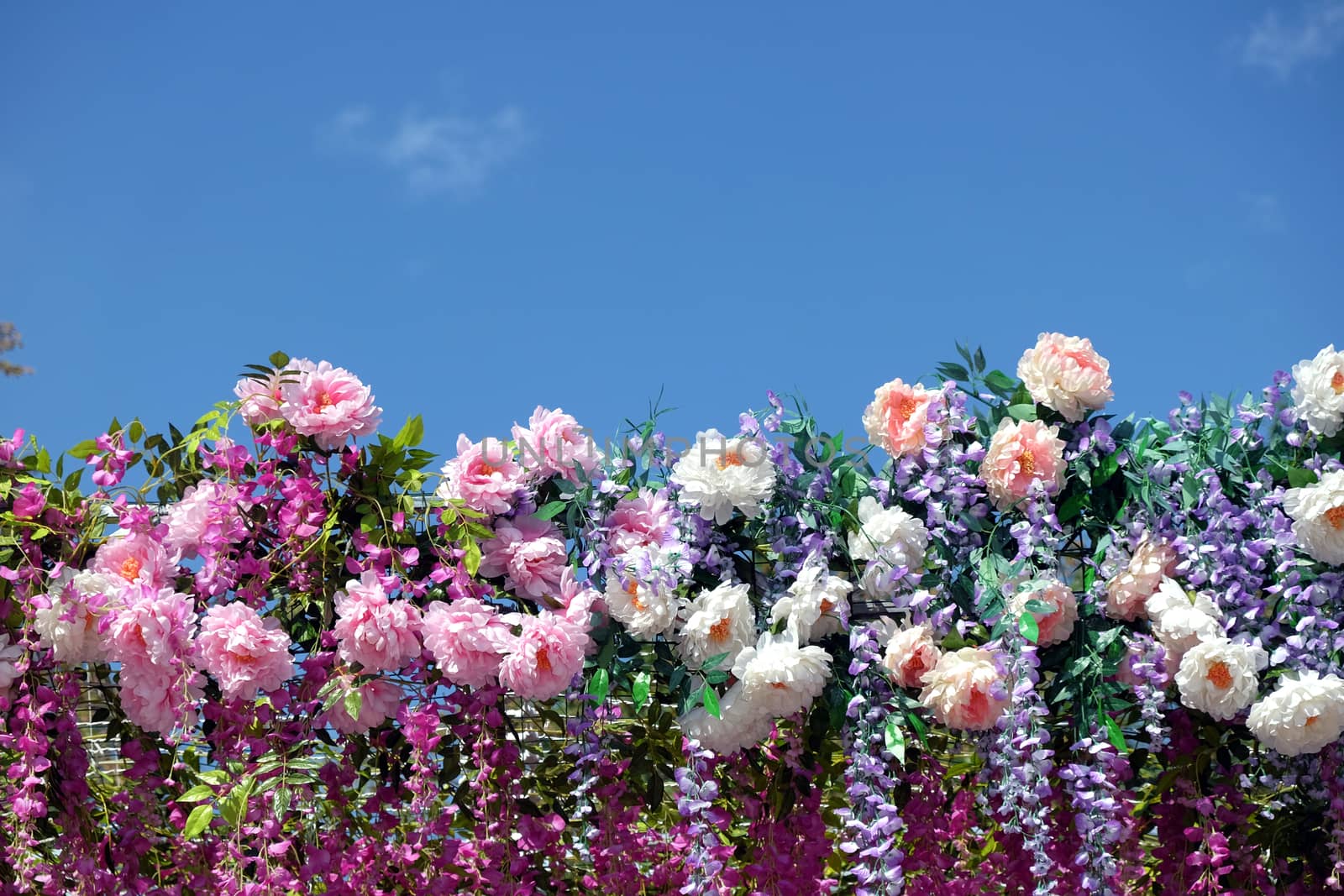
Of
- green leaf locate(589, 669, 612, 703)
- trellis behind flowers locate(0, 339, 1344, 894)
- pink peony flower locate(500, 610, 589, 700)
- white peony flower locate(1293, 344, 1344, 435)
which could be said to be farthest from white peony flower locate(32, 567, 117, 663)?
white peony flower locate(1293, 344, 1344, 435)

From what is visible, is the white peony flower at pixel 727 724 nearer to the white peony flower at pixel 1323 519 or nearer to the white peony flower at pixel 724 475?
the white peony flower at pixel 724 475

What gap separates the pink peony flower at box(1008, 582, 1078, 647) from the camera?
2.56 meters

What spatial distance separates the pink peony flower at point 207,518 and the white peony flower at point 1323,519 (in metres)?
2.27

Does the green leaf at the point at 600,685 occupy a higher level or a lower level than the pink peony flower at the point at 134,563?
lower

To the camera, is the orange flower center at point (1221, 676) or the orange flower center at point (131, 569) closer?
the orange flower center at point (1221, 676)

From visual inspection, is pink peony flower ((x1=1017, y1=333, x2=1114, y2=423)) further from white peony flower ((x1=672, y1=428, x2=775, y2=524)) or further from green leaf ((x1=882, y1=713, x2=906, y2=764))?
green leaf ((x1=882, y1=713, x2=906, y2=764))

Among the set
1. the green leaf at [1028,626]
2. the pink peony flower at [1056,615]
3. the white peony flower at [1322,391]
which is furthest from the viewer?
the white peony flower at [1322,391]

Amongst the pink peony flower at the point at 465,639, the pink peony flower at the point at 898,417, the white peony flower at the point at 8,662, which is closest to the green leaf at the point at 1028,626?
the pink peony flower at the point at 898,417

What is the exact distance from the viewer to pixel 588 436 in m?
2.70

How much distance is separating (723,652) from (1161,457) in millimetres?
1076

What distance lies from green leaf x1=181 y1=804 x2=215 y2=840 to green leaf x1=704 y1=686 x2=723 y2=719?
1049 mm

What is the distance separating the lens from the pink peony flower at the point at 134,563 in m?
2.69

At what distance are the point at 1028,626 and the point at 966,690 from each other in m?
0.18

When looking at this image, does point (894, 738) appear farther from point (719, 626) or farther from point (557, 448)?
point (557, 448)
